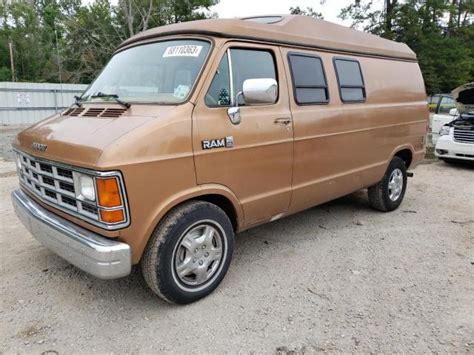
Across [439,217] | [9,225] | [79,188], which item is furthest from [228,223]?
[439,217]

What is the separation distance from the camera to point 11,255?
4.29 m

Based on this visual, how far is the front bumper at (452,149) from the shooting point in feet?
30.4

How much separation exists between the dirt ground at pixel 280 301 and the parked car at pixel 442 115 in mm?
6712

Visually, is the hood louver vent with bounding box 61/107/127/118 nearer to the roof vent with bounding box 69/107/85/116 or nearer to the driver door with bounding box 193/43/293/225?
the roof vent with bounding box 69/107/85/116

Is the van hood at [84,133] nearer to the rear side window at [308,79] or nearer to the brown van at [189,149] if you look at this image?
the brown van at [189,149]

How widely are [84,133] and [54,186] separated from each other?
547 mm

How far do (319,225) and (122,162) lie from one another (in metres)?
3.35

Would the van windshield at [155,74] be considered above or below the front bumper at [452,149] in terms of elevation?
above

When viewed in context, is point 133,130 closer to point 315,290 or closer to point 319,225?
point 315,290

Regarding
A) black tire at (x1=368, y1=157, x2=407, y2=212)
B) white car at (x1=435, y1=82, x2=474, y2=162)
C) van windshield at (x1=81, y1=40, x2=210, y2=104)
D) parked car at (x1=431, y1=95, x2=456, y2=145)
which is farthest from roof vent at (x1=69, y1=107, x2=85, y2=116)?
parked car at (x1=431, y1=95, x2=456, y2=145)

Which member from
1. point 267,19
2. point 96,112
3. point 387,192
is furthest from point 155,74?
point 387,192

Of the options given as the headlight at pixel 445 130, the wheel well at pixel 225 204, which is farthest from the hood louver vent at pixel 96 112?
the headlight at pixel 445 130

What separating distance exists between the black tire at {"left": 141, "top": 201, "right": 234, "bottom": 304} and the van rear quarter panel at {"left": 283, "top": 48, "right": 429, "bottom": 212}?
3.73 feet

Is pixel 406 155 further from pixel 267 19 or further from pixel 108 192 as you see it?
pixel 108 192
